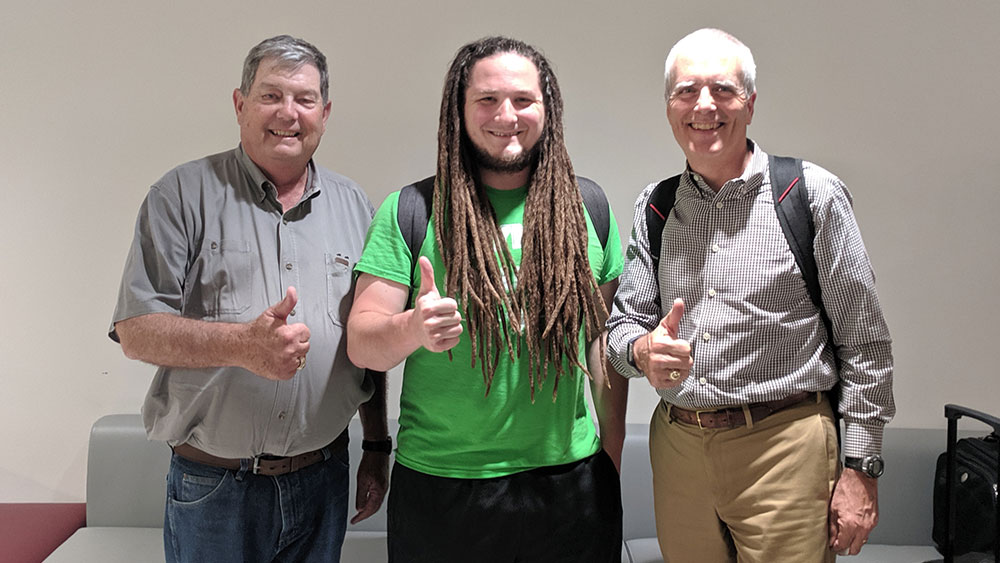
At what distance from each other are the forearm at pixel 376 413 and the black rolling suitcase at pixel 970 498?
5.60 ft

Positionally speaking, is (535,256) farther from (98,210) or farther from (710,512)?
(98,210)

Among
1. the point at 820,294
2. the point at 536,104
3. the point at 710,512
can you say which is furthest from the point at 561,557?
the point at 536,104

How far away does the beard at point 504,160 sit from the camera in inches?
69.6

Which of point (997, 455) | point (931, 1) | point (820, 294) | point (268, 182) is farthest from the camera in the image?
point (931, 1)

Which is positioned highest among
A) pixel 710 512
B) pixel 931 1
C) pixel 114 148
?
pixel 931 1

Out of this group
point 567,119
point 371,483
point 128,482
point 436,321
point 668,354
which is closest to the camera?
point 436,321

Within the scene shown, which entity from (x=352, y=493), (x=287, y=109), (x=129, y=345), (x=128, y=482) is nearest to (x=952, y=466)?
(x=352, y=493)

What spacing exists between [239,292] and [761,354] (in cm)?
112

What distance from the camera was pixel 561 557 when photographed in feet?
5.75

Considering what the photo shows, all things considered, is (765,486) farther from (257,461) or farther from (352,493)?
(352,493)

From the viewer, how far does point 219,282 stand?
1855 millimetres

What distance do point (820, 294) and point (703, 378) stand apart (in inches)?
11.4

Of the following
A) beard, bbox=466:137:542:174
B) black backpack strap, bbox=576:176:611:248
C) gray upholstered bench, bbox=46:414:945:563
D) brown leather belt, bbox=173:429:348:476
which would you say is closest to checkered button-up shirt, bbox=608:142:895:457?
black backpack strap, bbox=576:176:611:248

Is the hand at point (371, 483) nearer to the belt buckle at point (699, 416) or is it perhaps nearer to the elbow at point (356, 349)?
the elbow at point (356, 349)
